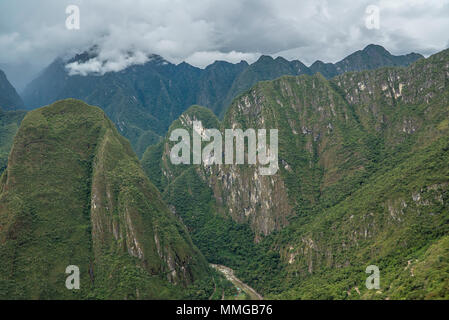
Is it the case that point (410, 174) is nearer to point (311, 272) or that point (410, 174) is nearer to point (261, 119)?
point (311, 272)
